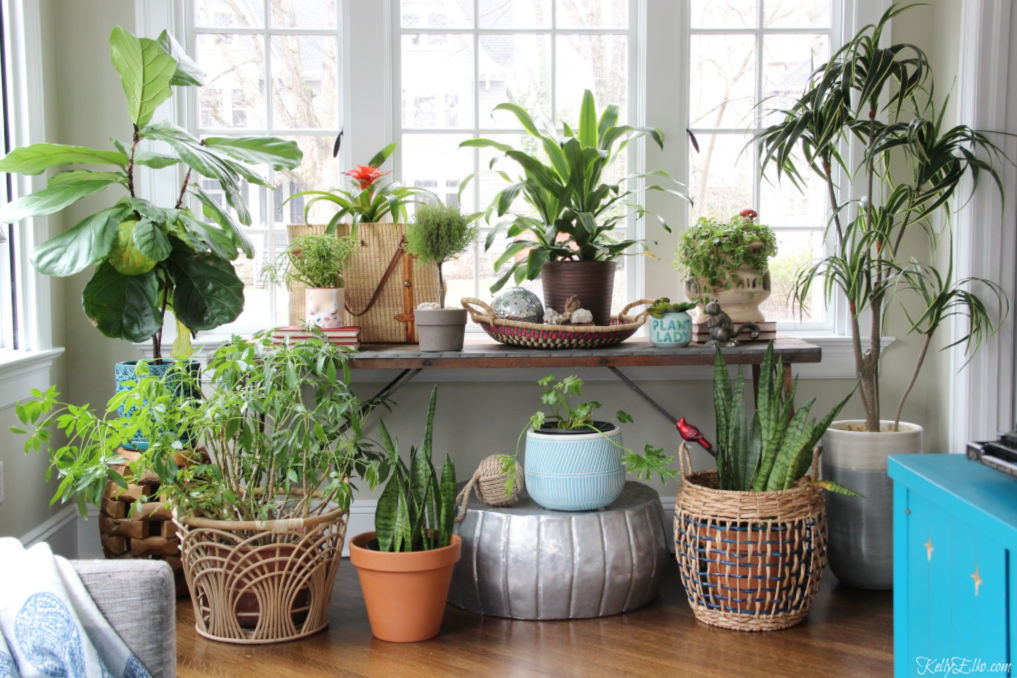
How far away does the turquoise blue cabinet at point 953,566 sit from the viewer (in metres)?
1.50

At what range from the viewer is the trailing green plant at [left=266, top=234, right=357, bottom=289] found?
9.85 feet

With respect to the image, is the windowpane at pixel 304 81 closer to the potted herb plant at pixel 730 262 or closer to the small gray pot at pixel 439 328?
the small gray pot at pixel 439 328

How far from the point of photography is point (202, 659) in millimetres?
2527

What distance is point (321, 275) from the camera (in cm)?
303

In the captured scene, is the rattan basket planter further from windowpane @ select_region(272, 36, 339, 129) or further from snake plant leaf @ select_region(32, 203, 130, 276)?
windowpane @ select_region(272, 36, 339, 129)

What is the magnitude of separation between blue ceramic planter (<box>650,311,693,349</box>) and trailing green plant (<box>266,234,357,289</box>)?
1030 mm

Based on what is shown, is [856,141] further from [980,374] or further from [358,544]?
[358,544]

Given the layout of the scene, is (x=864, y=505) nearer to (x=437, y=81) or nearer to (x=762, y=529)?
(x=762, y=529)

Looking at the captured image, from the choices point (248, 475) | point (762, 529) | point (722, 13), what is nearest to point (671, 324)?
→ point (762, 529)

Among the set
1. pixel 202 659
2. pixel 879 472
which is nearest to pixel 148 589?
Answer: pixel 202 659

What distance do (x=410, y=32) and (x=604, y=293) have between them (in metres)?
1.18

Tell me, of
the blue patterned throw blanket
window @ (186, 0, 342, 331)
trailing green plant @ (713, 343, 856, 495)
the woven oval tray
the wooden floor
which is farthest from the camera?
window @ (186, 0, 342, 331)

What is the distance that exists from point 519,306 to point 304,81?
3.84 ft

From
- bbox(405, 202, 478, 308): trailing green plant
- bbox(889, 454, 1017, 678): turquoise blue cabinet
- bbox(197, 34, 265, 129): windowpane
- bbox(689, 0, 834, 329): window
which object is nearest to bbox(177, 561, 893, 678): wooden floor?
bbox(889, 454, 1017, 678): turquoise blue cabinet
